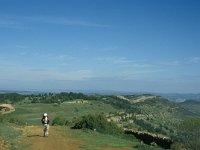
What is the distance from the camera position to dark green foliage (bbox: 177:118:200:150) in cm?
3853

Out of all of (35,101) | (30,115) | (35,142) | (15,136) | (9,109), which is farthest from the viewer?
(35,101)

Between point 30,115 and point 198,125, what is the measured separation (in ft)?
331

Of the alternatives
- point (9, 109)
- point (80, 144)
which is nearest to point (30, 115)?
point (9, 109)

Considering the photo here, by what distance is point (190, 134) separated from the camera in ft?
136

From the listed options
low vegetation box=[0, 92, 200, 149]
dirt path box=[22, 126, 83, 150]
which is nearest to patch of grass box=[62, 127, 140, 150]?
dirt path box=[22, 126, 83, 150]

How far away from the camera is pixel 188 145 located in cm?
3853

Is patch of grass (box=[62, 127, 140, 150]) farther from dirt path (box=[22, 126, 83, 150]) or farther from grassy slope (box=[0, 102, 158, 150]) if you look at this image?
dirt path (box=[22, 126, 83, 150])

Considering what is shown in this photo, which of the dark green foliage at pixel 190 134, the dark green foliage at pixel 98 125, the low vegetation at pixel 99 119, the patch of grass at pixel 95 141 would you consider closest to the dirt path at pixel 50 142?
the patch of grass at pixel 95 141

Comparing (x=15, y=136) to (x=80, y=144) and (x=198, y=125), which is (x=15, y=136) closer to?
(x=80, y=144)

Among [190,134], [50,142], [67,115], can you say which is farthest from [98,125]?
[67,115]

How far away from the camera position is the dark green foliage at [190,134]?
126 feet

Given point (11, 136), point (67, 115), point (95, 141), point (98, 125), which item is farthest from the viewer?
point (67, 115)

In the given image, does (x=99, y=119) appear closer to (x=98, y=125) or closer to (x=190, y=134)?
(x=98, y=125)

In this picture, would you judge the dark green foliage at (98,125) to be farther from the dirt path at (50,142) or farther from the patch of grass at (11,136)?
the patch of grass at (11,136)
